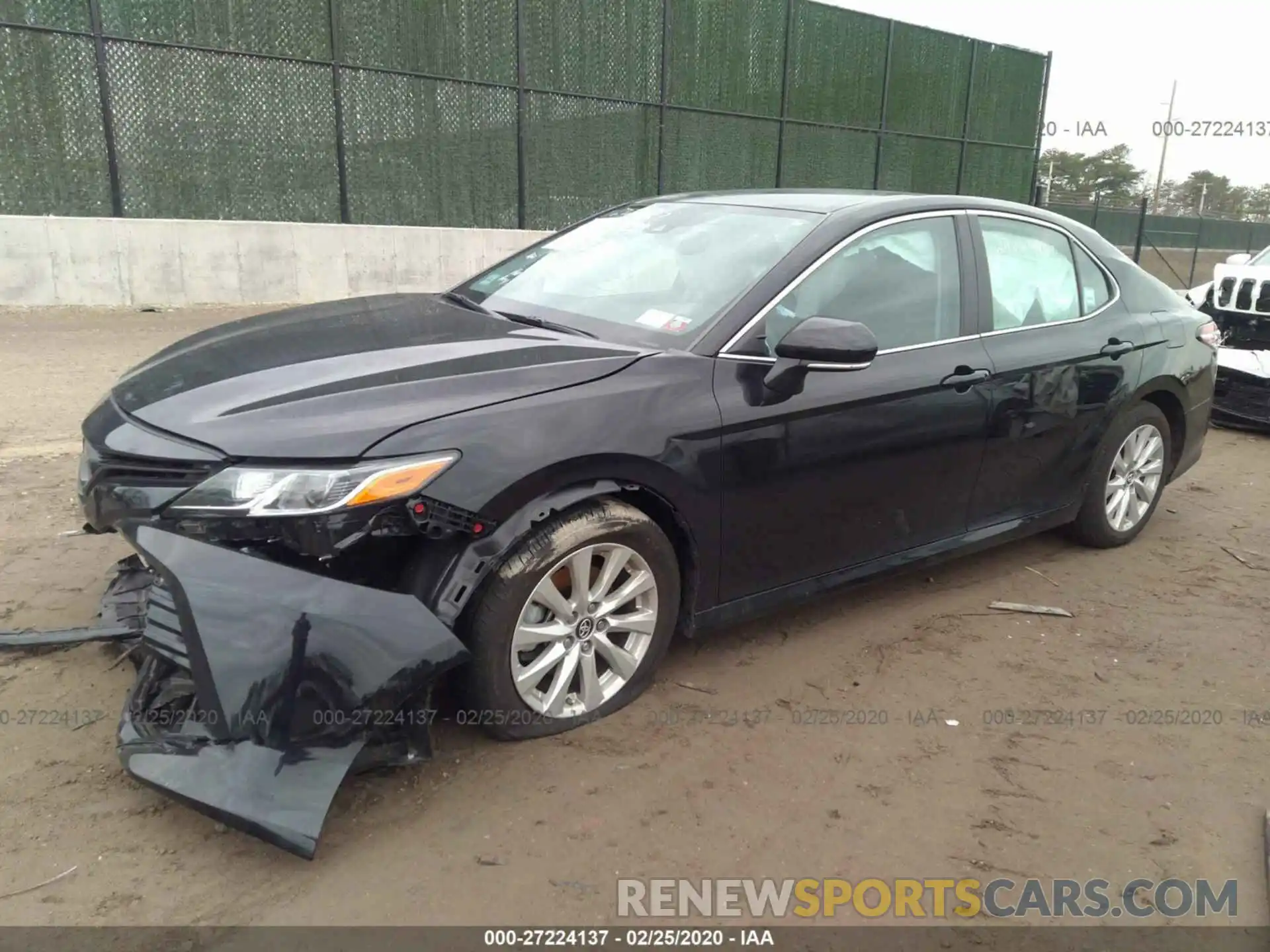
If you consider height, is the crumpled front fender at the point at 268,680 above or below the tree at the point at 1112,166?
below

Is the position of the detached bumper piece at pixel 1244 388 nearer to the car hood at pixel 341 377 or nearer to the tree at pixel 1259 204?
the car hood at pixel 341 377

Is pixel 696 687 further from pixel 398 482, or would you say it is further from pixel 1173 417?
pixel 1173 417

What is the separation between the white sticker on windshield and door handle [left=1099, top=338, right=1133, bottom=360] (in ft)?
7.06

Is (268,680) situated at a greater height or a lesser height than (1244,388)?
greater

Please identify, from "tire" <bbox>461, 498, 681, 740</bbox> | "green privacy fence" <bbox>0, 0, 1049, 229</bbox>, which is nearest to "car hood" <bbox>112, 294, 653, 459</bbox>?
"tire" <bbox>461, 498, 681, 740</bbox>

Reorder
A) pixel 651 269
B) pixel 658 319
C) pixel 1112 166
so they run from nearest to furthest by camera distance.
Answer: pixel 658 319, pixel 651 269, pixel 1112 166

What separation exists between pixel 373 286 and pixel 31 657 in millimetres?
9345

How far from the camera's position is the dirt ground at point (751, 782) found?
7.65 ft

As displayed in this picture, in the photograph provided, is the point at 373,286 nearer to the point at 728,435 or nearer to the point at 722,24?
the point at 722,24

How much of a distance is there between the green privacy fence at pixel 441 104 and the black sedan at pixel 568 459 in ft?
27.8

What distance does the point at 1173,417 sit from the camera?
4.79 metres

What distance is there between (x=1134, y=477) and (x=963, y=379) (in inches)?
65.0

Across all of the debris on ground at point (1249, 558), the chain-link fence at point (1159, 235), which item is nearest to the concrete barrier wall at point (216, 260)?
the debris on ground at point (1249, 558)

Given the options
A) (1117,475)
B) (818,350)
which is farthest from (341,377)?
(1117,475)
